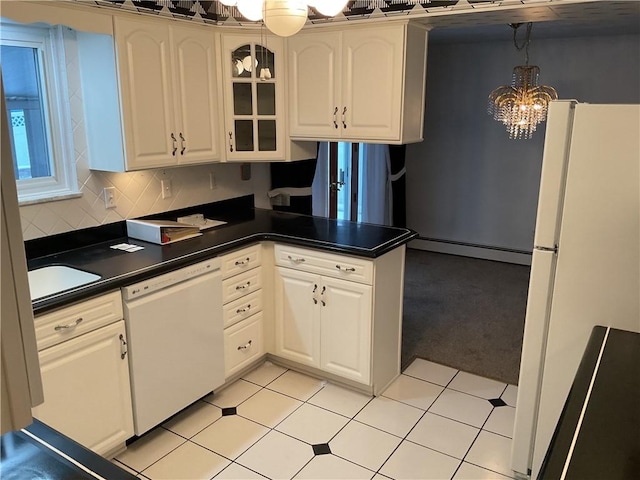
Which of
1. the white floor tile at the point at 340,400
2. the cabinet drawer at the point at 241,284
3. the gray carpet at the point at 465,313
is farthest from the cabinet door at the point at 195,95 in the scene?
the gray carpet at the point at 465,313

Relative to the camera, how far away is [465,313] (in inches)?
175

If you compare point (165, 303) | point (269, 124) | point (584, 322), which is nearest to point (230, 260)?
point (165, 303)

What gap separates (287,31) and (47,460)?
147 centimetres

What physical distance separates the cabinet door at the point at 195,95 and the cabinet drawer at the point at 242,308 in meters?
0.90

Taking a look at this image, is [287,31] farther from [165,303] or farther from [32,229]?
[32,229]

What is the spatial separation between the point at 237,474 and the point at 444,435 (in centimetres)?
110

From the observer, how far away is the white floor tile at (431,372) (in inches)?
133

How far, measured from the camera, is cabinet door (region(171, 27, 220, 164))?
3.03 m

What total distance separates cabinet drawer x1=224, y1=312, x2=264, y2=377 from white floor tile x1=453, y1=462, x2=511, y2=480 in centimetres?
141

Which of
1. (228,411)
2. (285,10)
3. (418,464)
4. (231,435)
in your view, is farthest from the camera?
(228,411)

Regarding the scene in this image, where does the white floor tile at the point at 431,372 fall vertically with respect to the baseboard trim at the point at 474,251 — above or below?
below

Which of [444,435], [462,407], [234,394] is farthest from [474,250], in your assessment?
[234,394]

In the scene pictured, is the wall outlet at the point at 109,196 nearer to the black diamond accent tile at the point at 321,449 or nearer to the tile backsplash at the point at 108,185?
the tile backsplash at the point at 108,185

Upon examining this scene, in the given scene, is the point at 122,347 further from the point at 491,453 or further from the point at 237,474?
the point at 491,453
